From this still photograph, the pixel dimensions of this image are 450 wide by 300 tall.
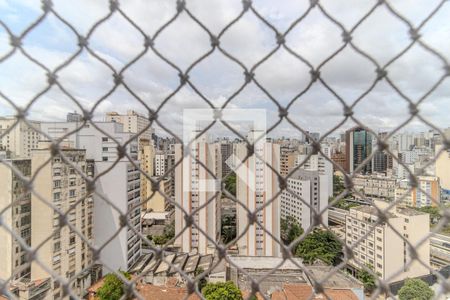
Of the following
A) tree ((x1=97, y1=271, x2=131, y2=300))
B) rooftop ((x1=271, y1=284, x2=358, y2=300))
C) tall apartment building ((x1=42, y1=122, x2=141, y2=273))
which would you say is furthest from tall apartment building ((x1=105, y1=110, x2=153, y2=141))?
rooftop ((x1=271, y1=284, x2=358, y2=300))

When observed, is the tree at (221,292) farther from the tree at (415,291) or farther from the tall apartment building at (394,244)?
the tree at (415,291)

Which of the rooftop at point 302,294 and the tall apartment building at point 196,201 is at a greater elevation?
the tall apartment building at point 196,201

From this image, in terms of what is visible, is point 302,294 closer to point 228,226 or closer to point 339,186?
point 339,186

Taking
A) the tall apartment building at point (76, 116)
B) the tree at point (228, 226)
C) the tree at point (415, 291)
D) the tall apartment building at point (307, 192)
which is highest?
the tall apartment building at point (76, 116)

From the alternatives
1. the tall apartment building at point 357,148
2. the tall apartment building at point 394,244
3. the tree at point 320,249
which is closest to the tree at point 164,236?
the tree at point 320,249

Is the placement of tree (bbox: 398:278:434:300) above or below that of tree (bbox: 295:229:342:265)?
above

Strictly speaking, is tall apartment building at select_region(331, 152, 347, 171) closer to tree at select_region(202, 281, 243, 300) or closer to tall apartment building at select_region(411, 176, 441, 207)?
tall apartment building at select_region(411, 176, 441, 207)

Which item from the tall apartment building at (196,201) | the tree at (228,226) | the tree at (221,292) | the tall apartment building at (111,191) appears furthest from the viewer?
the tree at (228,226)
